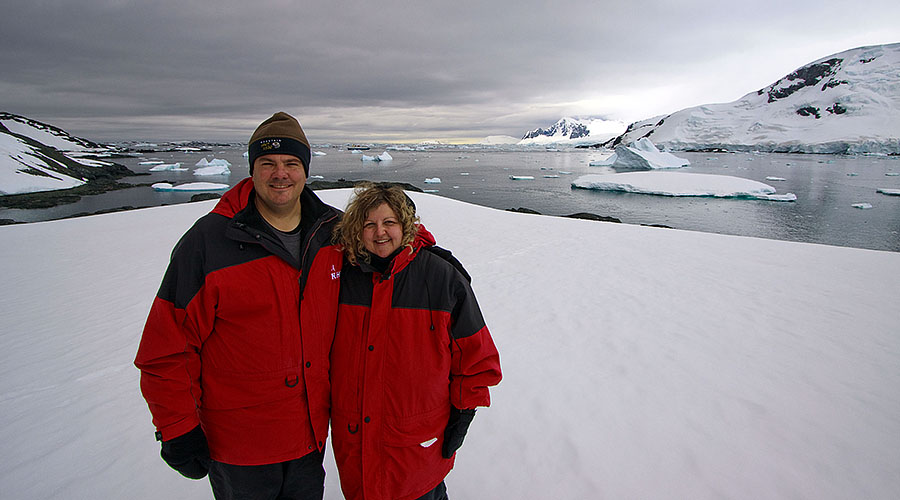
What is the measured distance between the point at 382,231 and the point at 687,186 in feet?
94.6

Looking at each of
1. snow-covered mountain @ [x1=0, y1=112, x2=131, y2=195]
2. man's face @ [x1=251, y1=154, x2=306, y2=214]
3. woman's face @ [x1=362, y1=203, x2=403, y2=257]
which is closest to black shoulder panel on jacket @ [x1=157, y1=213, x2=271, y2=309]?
man's face @ [x1=251, y1=154, x2=306, y2=214]

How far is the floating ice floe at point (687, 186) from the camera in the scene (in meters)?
23.5

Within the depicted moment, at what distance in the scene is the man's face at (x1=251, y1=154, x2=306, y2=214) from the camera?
1.42 metres

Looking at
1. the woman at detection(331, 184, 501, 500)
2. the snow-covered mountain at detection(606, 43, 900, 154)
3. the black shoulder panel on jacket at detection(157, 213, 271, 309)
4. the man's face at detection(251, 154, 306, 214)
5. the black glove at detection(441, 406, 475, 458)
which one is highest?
the snow-covered mountain at detection(606, 43, 900, 154)

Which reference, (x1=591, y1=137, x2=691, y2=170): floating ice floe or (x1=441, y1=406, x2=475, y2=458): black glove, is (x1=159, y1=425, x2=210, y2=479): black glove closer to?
(x1=441, y1=406, x2=475, y2=458): black glove

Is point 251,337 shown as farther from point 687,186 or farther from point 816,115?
point 816,115

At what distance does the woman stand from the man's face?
0.21m

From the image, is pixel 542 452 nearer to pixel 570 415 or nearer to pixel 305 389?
pixel 570 415

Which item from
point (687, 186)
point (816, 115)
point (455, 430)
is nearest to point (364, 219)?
point (455, 430)

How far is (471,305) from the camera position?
1.52m

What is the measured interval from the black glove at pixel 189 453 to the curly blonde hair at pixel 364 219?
81 cm

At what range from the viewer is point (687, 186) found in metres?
25.3

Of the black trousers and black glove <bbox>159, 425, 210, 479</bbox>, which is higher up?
black glove <bbox>159, 425, 210, 479</bbox>

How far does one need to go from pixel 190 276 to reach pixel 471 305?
0.98m
